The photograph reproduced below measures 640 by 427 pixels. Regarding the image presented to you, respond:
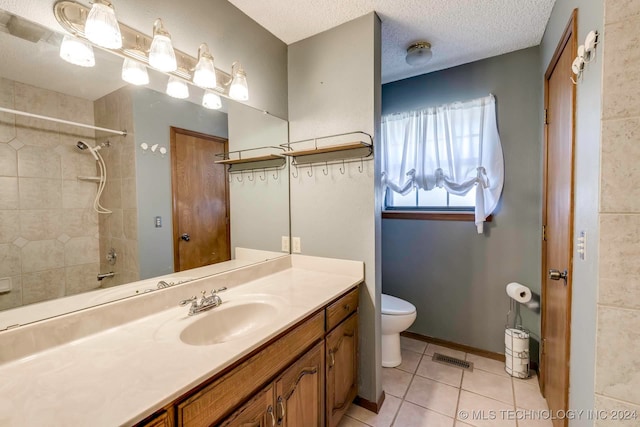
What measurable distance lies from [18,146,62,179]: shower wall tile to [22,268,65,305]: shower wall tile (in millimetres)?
347

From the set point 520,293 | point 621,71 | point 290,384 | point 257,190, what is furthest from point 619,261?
point 257,190

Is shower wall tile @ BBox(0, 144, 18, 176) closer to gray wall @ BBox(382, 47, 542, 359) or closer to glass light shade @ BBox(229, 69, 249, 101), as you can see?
glass light shade @ BBox(229, 69, 249, 101)

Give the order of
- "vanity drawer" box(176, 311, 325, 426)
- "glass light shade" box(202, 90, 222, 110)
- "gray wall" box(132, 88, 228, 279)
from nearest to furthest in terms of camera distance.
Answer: "vanity drawer" box(176, 311, 325, 426) < "gray wall" box(132, 88, 228, 279) < "glass light shade" box(202, 90, 222, 110)

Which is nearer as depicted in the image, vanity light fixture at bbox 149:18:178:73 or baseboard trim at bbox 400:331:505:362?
vanity light fixture at bbox 149:18:178:73

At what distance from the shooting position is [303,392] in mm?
1158

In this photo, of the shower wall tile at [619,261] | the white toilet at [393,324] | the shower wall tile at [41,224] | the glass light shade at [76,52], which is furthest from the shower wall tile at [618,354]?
the glass light shade at [76,52]

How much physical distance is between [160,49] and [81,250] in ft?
2.88

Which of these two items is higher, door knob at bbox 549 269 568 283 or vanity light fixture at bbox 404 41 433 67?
vanity light fixture at bbox 404 41 433 67

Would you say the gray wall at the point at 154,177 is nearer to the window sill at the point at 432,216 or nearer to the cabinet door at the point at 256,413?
the cabinet door at the point at 256,413

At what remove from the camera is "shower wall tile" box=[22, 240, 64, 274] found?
A: 3.02ft

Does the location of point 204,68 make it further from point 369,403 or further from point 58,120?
point 369,403

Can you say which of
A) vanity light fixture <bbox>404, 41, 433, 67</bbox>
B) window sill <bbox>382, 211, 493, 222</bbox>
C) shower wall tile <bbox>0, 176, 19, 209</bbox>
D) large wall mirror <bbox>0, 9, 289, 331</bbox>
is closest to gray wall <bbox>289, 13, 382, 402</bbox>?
vanity light fixture <bbox>404, 41, 433, 67</bbox>

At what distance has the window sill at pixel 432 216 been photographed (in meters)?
2.23

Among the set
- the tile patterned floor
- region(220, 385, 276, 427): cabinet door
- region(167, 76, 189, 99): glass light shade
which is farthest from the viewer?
the tile patterned floor
